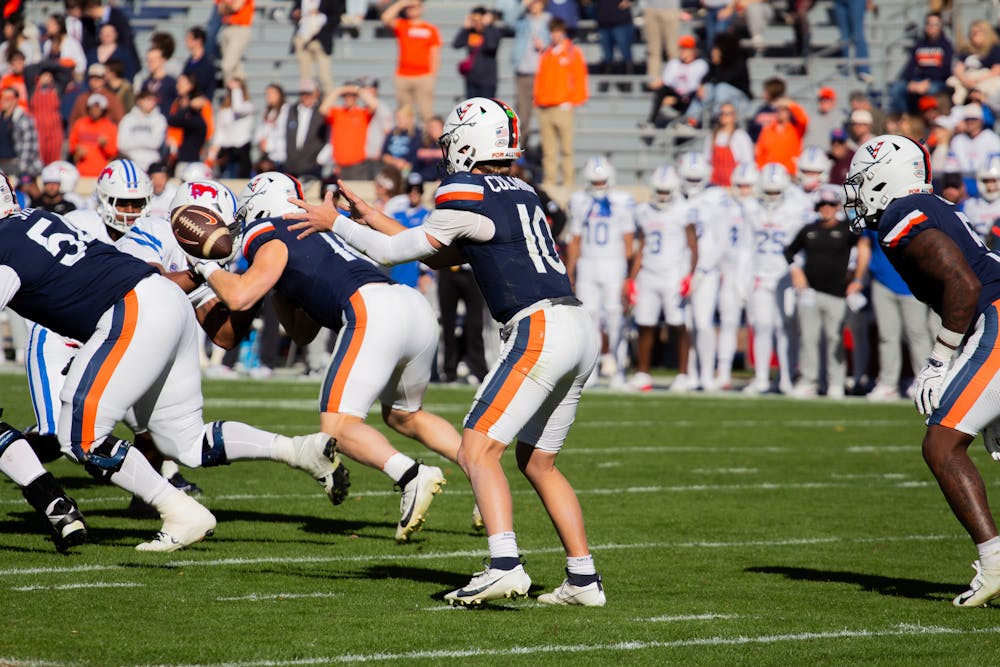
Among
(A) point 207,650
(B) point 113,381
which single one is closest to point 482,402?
(A) point 207,650

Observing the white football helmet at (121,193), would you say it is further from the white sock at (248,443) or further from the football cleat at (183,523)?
the football cleat at (183,523)

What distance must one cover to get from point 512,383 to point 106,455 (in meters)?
1.92

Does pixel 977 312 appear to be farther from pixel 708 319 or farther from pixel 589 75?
pixel 589 75

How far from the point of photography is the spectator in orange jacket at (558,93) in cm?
1778

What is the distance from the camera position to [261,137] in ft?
60.4

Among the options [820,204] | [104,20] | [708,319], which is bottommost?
[708,319]

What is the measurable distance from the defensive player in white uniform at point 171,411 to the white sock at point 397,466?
1.10 feet

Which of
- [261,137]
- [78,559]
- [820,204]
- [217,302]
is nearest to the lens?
[78,559]

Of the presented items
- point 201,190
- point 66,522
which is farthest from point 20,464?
point 201,190

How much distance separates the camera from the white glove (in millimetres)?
5625

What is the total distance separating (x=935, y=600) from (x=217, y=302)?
342 cm

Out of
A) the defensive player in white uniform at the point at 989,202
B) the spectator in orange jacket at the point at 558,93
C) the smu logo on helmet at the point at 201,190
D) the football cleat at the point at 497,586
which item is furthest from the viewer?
the spectator in orange jacket at the point at 558,93

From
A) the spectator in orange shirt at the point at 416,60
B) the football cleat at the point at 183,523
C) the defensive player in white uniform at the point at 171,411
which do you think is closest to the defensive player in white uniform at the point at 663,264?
the spectator in orange shirt at the point at 416,60

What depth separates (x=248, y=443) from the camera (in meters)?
6.63
